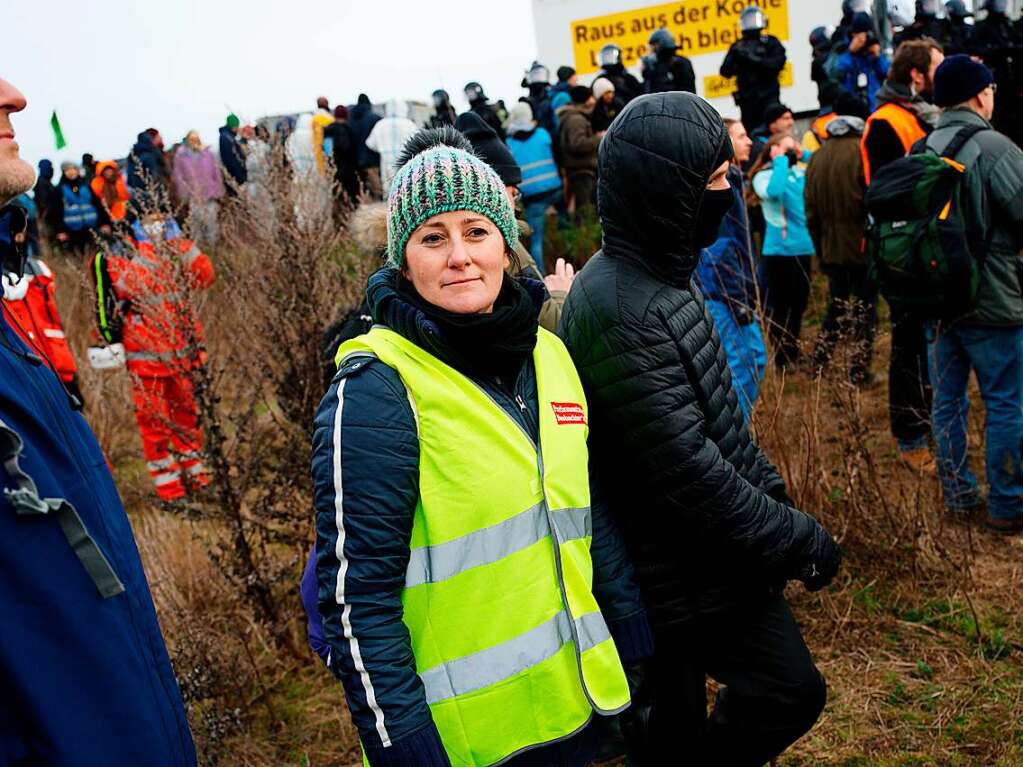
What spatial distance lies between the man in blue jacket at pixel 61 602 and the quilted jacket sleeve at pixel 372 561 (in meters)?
0.35

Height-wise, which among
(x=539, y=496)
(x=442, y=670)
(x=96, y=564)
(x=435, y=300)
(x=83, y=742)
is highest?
(x=435, y=300)

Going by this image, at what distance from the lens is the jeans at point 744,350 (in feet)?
14.4

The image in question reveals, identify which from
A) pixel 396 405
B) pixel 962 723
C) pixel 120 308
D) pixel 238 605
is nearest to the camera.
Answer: pixel 396 405

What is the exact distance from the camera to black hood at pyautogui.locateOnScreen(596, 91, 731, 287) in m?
2.24

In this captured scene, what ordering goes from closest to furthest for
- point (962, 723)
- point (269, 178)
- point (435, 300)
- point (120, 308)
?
point (435, 300) → point (962, 723) → point (269, 178) → point (120, 308)

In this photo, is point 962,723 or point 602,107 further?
point 602,107

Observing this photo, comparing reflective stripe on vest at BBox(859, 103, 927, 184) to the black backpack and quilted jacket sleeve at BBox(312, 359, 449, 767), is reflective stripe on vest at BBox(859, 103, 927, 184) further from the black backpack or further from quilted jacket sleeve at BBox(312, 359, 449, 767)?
quilted jacket sleeve at BBox(312, 359, 449, 767)

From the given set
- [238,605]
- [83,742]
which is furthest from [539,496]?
[238,605]

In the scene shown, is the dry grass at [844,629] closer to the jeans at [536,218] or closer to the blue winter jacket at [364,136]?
the jeans at [536,218]

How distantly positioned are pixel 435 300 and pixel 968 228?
3052 millimetres

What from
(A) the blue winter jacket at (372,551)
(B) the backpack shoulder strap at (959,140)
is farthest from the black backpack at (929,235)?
(A) the blue winter jacket at (372,551)

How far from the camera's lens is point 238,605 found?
437 cm

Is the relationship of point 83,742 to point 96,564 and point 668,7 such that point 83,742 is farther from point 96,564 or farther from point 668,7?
point 668,7

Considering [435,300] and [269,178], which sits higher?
[269,178]
